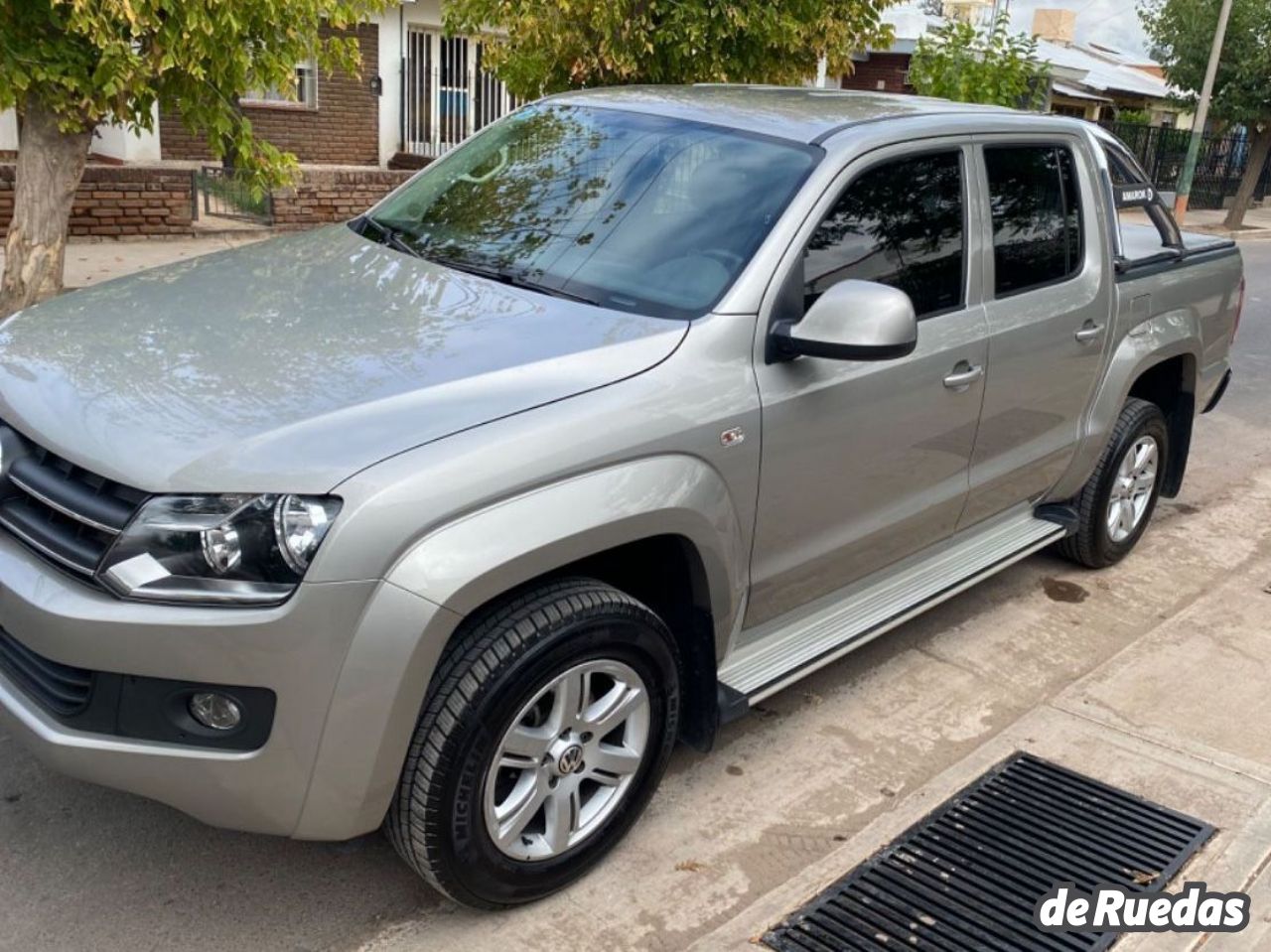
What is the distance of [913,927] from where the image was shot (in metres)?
3.02

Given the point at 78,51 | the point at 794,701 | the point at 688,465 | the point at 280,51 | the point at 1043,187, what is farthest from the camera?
the point at 280,51

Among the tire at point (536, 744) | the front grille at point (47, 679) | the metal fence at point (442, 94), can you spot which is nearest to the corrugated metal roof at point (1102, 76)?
the metal fence at point (442, 94)

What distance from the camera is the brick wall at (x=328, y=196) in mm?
13297

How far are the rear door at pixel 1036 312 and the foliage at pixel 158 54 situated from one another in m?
3.97

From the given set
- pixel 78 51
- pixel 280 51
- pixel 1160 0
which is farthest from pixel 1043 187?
pixel 1160 0

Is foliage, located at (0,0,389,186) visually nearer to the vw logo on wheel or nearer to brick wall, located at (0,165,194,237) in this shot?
the vw logo on wheel

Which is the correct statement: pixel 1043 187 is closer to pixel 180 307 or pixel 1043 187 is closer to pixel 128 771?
pixel 180 307

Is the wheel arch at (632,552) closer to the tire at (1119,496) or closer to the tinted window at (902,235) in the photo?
the tinted window at (902,235)

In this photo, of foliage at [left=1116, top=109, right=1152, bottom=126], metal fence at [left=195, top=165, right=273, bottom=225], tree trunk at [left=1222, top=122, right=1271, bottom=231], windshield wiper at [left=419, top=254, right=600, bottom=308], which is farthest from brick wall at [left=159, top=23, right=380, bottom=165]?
foliage at [left=1116, top=109, right=1152, bottom=126]

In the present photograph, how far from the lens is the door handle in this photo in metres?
3.79

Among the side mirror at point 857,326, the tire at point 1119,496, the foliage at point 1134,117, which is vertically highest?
the foliage at point 1134,117

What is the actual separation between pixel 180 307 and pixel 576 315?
1040mm

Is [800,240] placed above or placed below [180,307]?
above

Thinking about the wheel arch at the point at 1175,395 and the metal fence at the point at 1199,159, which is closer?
the wheel arch at the point at 1175,395
